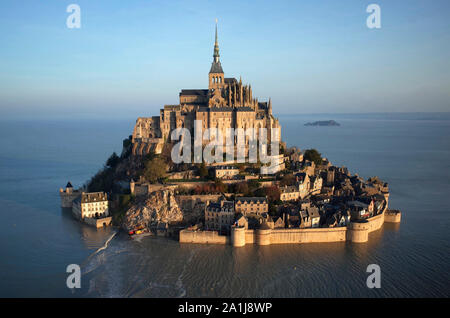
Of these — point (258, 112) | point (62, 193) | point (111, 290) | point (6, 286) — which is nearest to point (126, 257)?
point (111, 290)

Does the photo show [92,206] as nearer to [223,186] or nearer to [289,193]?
[223,186]

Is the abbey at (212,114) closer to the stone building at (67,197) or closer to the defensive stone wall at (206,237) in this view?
the stone building at (67,197)

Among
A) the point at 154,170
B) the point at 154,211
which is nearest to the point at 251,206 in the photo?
the point at 154,211

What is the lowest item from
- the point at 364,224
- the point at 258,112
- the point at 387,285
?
the point at 387,285

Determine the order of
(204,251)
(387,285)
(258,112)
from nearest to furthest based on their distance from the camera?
(387,285) → (204,251) → (258,112)

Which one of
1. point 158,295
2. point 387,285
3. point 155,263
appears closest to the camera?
point 158,295

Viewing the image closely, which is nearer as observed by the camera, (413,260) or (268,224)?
(413,260)

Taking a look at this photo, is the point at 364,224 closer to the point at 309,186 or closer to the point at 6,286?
the point at 309,186

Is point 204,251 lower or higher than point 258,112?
lower
